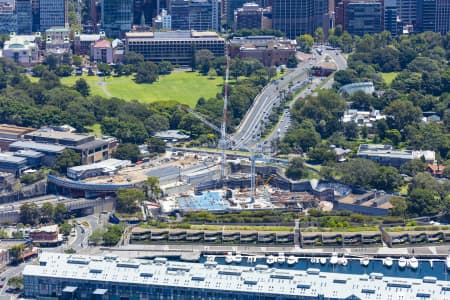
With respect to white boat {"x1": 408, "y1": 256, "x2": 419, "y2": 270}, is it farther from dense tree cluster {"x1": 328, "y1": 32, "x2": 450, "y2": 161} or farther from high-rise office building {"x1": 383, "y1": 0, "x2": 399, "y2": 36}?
high-rise office building {"x1": 383, "y1": 0, "x2": 399, "y2": 36}

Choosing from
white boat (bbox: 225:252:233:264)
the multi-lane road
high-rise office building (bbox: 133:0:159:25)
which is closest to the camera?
white boat (bbox: 225:252:233:264)

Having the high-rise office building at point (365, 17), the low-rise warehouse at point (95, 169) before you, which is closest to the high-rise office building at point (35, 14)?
the high-rise office building at point (365, 17)

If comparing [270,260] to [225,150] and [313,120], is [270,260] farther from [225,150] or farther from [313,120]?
[313,120]

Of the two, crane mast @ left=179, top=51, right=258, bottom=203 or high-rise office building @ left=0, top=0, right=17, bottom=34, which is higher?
high-rise office building @ left=0, top=0, right=17, bottom=34

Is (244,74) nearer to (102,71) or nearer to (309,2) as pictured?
(102,71)

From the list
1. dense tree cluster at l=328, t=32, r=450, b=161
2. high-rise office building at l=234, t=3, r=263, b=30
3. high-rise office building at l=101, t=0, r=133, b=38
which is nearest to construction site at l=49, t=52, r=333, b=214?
dense tree cluster at l=328, t=32, r=450, b=161

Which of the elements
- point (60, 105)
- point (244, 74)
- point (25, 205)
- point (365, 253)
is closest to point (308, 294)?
point (365, 253)

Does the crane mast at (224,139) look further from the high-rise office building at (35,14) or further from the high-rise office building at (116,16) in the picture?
the high-rise office building at (35,14)
